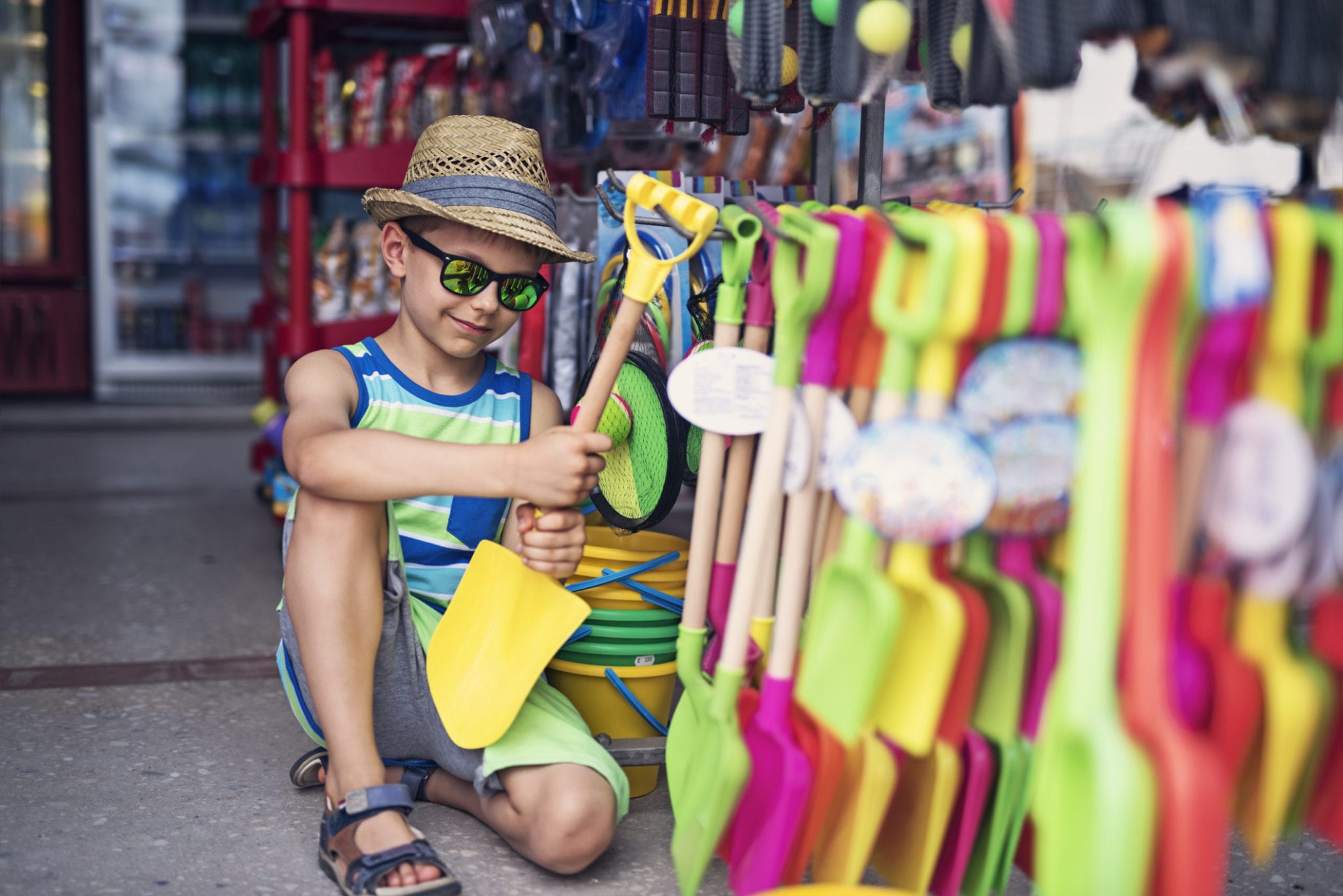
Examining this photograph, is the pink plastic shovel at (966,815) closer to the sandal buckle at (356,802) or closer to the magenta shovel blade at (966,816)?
the magenta shovel blade at (966,816)

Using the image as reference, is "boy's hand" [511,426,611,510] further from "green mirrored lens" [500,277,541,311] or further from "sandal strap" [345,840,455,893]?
"sandal strap" [345,840,455,893]

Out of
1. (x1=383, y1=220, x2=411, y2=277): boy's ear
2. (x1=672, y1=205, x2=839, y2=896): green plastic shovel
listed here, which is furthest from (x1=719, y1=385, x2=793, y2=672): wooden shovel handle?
(x1=383, y1=220, x2=411, y2=277): boy's ear

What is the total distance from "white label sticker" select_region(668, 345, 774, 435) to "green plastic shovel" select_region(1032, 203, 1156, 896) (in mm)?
440

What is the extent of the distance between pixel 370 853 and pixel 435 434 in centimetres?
61

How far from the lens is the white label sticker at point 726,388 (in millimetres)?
1417

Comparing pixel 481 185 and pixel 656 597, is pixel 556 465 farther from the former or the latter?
pixel 481 185

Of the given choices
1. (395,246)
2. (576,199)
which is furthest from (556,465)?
(576,199)

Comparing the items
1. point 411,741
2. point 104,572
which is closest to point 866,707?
point 411,741

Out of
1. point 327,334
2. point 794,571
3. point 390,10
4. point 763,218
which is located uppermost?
point 390,10

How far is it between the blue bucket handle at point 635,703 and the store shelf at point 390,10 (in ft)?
6.71

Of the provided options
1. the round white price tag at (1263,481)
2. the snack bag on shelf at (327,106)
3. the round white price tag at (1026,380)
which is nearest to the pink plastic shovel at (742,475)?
the round white price tag at (1026,380)

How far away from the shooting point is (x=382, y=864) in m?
1.51

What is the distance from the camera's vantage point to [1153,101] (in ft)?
5.55

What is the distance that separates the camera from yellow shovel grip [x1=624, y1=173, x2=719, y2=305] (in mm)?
1445
